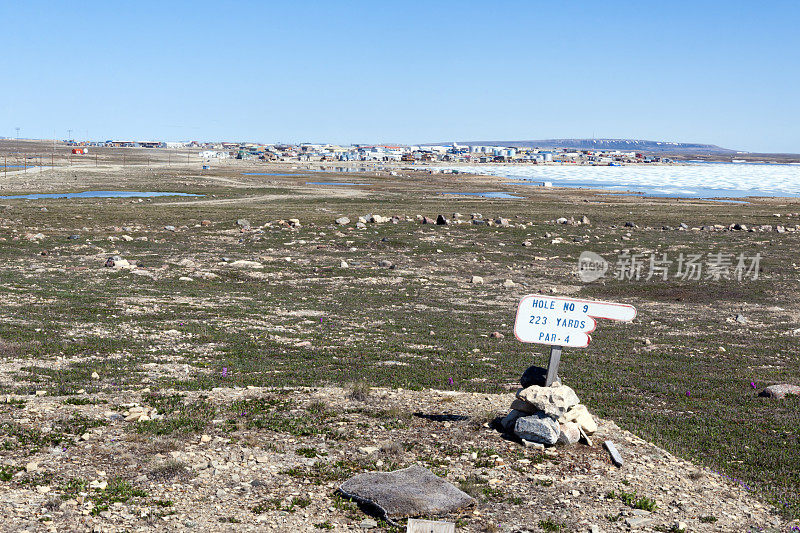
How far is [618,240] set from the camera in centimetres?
5388

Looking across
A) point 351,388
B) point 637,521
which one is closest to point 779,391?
point 637,521

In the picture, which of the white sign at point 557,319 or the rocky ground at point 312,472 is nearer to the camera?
the rocky ground at point 312,472

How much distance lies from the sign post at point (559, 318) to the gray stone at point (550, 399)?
34.1 inches

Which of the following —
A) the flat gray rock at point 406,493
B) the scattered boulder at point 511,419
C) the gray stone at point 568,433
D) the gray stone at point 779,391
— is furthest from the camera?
the gray stone at point 779,391

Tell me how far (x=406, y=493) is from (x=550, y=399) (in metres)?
3.49

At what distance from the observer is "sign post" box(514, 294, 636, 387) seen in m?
11.8

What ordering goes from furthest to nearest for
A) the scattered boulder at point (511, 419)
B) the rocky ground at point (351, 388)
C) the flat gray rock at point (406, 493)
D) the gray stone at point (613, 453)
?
1. the scattered boulder at point (511, 419)
2. the gray stone at point (613, 453)
3. the rocky ground at point (351, 388)
4. the flat gray rock at point (406, 493)

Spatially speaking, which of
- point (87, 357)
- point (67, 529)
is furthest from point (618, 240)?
point (67, 529)

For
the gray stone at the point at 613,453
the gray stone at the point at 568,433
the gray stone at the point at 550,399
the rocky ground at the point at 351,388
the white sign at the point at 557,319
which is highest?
the white sign at the point at 557,319

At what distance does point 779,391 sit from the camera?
16.9m

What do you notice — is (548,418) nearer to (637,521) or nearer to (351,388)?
(637,521)

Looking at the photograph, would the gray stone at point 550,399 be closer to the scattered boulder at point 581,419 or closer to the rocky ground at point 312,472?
the scattered boulder at point 581,419

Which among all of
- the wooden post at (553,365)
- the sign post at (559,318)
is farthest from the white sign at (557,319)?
the wooden post at (553,365)

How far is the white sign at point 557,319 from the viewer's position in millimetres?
11827
